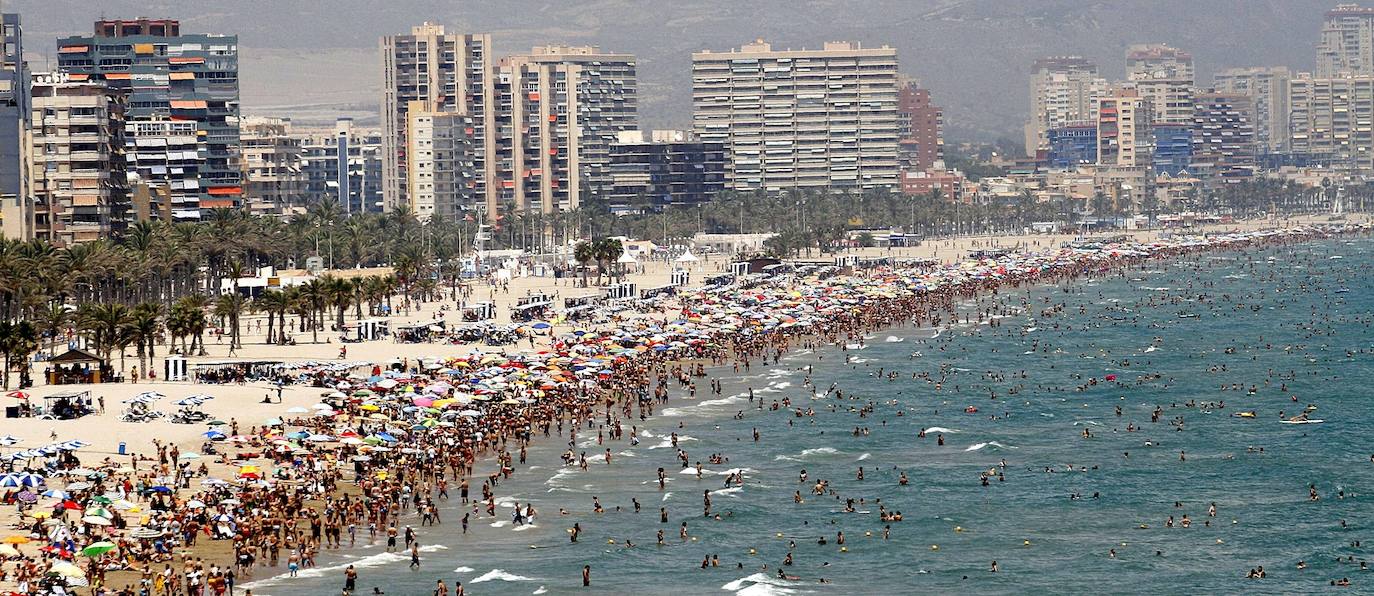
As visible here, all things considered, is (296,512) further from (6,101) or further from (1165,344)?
(1165,344)

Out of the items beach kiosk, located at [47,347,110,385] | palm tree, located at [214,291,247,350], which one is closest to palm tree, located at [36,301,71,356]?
beach kiosk, located at [47,347,110,385]

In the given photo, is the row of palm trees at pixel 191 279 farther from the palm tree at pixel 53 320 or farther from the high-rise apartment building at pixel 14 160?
the high-rise apartment building at pixel 14 160

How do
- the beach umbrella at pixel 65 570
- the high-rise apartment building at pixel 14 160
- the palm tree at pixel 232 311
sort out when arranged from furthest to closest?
the high-rise apartment building at pixel 14 160 < the palm tree at pixel 232 311 < the beach umbrella at pixel 65 570

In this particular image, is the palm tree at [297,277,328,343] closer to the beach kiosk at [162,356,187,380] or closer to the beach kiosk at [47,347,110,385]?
the beach kiosk at [162,356,187,380]

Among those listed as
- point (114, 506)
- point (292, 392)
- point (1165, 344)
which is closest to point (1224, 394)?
point (1165, 344)

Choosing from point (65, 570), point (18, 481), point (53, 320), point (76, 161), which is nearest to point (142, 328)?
point (53, 320)

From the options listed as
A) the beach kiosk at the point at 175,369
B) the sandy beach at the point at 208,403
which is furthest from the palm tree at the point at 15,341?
the beach kiosk at the point at 175,369
